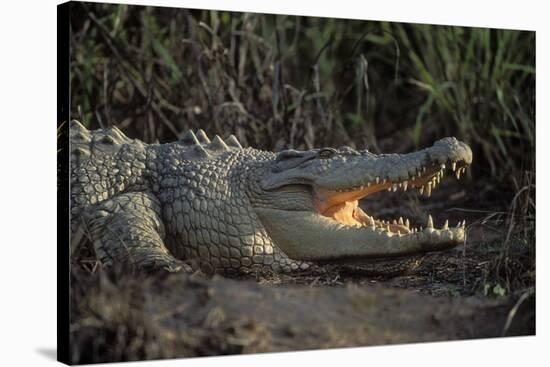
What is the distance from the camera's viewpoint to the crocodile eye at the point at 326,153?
592cm

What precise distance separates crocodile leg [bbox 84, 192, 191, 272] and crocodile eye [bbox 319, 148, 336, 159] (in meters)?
1.04

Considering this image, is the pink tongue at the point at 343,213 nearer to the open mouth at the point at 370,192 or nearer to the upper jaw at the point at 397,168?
the open mouth at the point at 370,192

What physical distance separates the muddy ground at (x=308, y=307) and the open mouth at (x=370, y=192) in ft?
1.02

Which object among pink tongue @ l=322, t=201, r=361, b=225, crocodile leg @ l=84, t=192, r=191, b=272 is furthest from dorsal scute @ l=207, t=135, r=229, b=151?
pink tongue @ l=322, t=201, r=361, b=225

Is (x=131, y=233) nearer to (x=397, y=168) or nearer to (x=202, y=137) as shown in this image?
(x=202, y=137)

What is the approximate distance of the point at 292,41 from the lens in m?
8.95

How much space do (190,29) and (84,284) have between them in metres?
Answer: 3.14

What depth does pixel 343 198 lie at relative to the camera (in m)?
5.85

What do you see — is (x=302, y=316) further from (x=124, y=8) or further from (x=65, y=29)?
(x=124, y=8)

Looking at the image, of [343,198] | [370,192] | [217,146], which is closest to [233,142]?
[217,146]

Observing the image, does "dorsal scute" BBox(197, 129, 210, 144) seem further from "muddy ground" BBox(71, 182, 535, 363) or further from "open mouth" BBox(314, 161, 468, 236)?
"muddy ground" BBox(71, 182, 535, 363)

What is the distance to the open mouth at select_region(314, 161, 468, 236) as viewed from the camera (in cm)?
566

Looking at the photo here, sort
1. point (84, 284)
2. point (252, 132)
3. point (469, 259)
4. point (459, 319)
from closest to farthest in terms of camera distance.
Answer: point (84, 284) → point (459, 319) → point (469, 259) → point (252, 132)

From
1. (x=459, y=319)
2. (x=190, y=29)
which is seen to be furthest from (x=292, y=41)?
(x=459, y=319)
